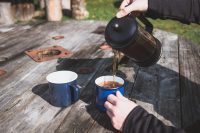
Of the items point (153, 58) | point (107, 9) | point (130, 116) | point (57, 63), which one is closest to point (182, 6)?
point (153, 58)

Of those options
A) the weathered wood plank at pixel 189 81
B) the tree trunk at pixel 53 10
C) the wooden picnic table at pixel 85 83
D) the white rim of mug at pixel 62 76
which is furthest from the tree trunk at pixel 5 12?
the white rim of mug at pixel 62 76

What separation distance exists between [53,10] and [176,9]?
2440mm

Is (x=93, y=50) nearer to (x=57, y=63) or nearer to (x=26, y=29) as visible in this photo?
(x=57, y=63)

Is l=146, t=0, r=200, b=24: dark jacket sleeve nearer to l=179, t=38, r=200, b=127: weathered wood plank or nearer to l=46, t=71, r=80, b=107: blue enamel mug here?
l=179, t=38, r=200, b=127: weathered wood plank

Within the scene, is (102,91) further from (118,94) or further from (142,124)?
(142,124)

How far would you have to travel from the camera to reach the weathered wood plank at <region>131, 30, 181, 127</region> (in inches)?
56.1

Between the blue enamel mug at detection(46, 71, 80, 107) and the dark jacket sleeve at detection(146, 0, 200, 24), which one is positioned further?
the dark jacket sleeve at detection(146, 0, 200, 24)

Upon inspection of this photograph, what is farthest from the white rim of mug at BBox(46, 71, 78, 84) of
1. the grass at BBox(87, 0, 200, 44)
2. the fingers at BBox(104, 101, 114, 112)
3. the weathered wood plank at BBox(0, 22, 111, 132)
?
Answer: the grass at BBox(87, 0, 200, 44)

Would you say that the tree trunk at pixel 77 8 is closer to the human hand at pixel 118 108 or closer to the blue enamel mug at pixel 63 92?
the blue enamel mug at pixel 63 92

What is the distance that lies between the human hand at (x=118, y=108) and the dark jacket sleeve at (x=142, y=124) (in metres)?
0.02

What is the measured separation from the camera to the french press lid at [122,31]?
1339mm

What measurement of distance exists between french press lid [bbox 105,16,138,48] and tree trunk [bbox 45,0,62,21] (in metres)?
2.54

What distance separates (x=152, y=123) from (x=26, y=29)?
1.98 metres

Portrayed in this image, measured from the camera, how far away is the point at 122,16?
56.6 inches
